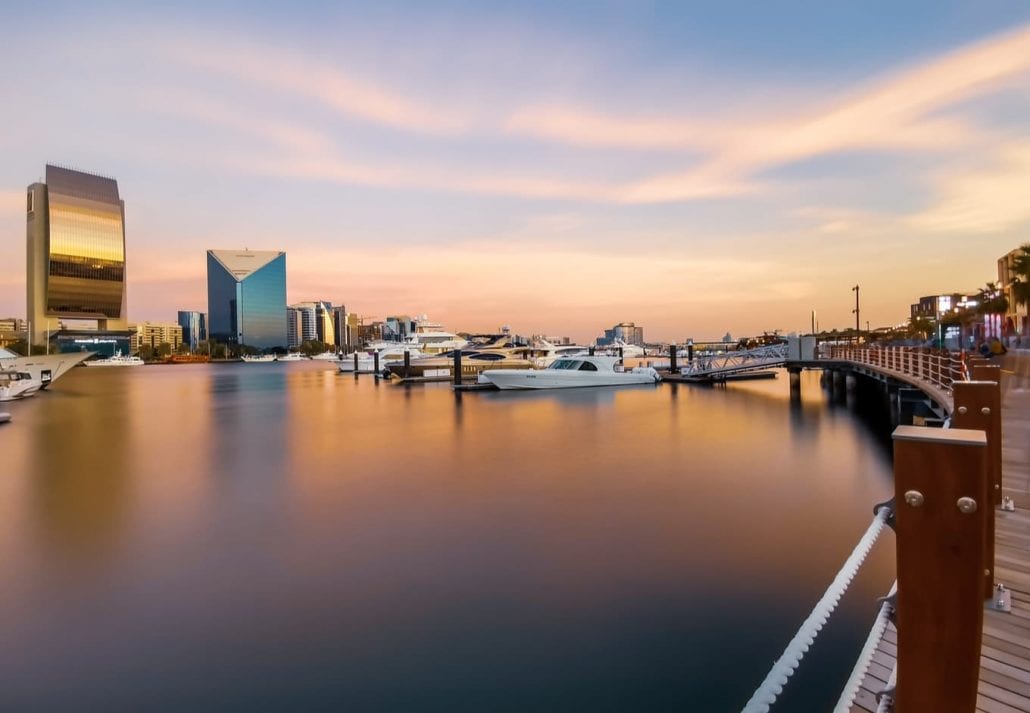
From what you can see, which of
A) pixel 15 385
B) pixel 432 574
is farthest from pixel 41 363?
pixel 432 574

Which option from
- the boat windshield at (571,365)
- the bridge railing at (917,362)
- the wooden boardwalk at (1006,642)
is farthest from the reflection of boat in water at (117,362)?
the wooden boardwalk at (1006,642)

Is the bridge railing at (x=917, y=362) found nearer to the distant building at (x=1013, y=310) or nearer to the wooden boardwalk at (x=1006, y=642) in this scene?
the wooden boardwalk at (x=1006, y=642)

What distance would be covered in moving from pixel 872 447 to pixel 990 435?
62.3 ft

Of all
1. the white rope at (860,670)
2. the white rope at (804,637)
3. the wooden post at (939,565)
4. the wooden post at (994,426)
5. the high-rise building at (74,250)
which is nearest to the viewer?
the wooden post at (939,565)

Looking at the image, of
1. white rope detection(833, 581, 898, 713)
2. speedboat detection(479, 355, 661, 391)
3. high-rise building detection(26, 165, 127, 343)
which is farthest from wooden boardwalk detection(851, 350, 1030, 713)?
high-rise building detection(26, 165, 127, 343)

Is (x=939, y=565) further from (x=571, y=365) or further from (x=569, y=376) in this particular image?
(x=571, y=365)

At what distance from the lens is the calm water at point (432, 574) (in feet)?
22.3

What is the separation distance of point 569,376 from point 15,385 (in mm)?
43962

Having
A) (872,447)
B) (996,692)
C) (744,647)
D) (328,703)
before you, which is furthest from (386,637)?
(872,447)

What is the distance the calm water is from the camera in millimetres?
6789

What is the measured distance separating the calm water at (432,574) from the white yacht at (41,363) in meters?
35.5

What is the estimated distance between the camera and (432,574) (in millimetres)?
9922

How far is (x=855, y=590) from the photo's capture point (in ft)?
29.1

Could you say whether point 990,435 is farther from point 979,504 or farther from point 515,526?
point 515,526
